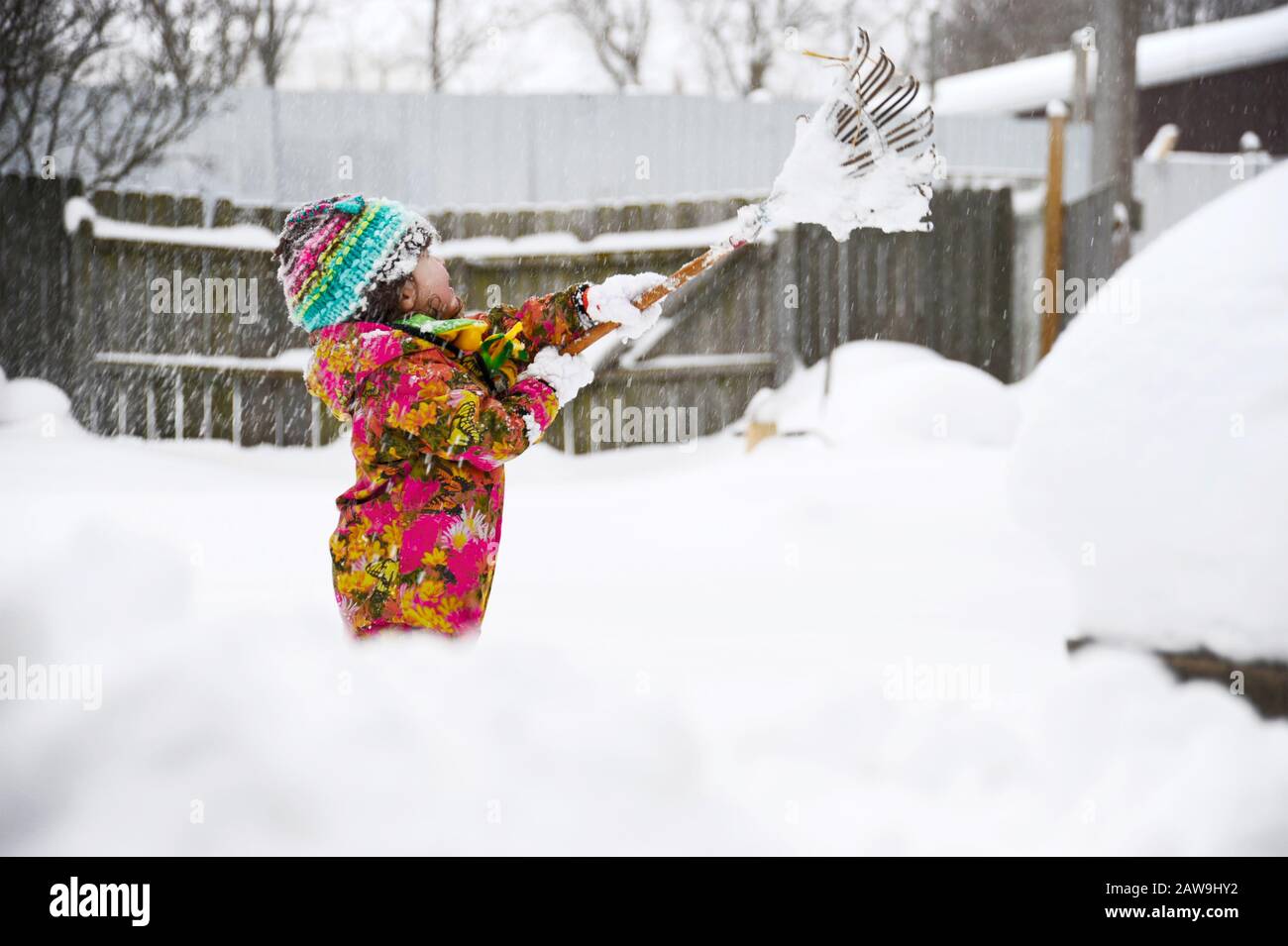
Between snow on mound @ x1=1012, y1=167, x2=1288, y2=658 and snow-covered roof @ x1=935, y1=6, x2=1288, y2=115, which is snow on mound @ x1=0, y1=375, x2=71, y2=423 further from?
snow-covered roof @ x1=935, y1=6, x2=1288, y2=115

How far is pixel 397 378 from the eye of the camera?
65.4 inches

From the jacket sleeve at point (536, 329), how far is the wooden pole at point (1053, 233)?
5.61 meters

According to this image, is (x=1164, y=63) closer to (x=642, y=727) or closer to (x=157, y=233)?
(x=157, y=233)

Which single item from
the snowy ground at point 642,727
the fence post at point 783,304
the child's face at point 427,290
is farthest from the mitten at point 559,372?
the fence post at point 783,304

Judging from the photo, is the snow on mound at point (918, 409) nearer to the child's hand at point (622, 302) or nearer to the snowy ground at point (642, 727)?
the snowy ground at point (642, 727)

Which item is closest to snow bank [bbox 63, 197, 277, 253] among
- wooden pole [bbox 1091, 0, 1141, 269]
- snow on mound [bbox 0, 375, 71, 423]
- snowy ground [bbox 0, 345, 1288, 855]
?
snow on mound [bbox 0, 375, 71, 423]

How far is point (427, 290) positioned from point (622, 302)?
372mm

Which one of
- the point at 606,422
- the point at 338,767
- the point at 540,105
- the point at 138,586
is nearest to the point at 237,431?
the point at 606,422

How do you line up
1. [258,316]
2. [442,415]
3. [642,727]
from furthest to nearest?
[258,316] → [442,415] → [642,727]

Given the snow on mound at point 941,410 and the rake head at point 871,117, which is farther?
the snow on mound at point 941,410

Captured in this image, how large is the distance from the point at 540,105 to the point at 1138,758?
7.33 meters

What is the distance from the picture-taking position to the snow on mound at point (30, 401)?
242 inches

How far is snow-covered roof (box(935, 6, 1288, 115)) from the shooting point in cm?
1477

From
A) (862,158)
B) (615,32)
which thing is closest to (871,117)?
(862,158)
